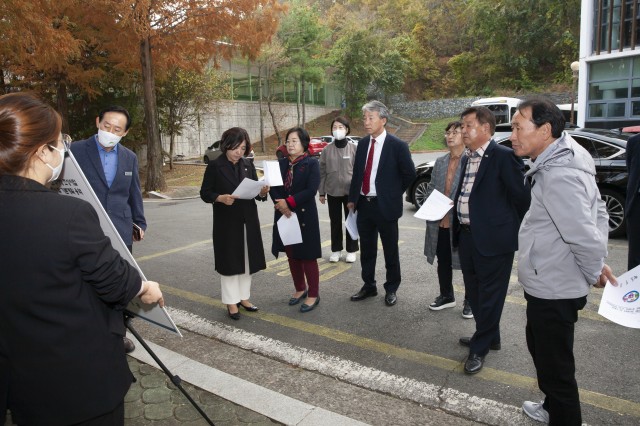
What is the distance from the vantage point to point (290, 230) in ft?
15.4

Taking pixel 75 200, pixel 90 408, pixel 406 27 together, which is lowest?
pixel 90 408

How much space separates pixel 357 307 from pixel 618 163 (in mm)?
5028

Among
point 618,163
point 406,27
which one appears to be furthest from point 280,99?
point 618,163

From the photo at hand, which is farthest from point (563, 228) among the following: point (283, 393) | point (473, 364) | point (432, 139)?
point (432, 139)

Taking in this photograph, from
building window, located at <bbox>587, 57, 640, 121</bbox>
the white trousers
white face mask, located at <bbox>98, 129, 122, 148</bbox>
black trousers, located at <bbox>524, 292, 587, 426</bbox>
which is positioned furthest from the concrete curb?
building window, located at <bbox>587, 57, 640, 121</bbox>

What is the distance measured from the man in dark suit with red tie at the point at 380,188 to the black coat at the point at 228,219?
114cm

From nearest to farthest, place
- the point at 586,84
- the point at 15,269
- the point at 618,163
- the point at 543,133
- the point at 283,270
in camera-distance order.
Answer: the point at 15,269, the point at 543,133, the point at 283,270, the point at 618,163, the point at 586,84

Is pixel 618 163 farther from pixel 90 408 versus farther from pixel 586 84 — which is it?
pixel 586 84

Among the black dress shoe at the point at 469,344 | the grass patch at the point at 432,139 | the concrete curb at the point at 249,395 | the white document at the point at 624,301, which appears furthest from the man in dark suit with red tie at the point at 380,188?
the grass patch at the point at 432,139

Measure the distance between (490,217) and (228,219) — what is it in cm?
231

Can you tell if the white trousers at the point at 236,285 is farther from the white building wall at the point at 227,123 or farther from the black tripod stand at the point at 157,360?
the white building wall at the point at 227,123

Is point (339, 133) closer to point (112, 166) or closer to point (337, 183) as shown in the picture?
point (337, 183)

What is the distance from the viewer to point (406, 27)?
51.8m

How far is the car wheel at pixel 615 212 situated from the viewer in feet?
23.7
